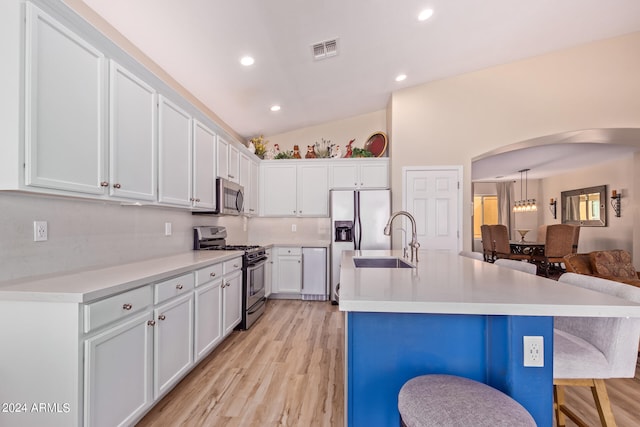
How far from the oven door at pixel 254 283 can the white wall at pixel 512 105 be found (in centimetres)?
220

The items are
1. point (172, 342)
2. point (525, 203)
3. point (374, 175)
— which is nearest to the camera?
point (172, 342)

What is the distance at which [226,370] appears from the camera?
2.29m

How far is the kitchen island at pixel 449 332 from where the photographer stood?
1000mm

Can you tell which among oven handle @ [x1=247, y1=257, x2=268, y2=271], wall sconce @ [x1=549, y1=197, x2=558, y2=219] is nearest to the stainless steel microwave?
oven handle @ [x1=247, y1=257, x2=268, y2=271]

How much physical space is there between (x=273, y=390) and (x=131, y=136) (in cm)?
200

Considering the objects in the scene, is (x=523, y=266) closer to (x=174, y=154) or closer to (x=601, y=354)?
(x=601, y=354)

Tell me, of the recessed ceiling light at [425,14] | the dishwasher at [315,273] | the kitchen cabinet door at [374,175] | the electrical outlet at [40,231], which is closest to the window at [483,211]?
the kitchen cabinet door at [374,175]

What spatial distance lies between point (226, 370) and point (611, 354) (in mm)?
2372

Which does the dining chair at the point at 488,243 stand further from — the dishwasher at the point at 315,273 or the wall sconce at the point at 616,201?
the dishwasher at the point at 315,273

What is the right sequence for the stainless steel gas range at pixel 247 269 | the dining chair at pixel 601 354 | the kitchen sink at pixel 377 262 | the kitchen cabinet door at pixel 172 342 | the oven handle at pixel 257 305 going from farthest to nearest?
the oven handle at pixel 257 305 → the stainless steel gas range at pixel 247 269 → the kitchen sink at pixel 377 262 → the kitchen cabinet door at pixel 172 342 → the dining chair at pixel 601 354

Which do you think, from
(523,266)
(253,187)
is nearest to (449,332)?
(523,266)

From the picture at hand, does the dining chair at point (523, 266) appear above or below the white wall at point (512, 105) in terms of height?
below

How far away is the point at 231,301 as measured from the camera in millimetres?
2779

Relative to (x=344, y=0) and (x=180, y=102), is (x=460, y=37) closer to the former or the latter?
(x=344, y=0)
